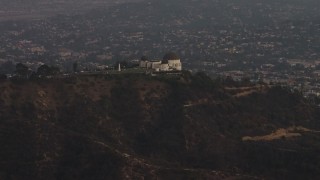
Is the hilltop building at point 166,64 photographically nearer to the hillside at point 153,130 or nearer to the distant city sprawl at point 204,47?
→ the hillside at point 153,130

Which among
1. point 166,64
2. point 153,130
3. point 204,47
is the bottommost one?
point 204,47

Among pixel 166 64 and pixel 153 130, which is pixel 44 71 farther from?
pixel 153 130

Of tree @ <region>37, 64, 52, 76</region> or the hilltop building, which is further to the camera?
the hilltop building

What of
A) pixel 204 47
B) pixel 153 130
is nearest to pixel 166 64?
pixel 153 130

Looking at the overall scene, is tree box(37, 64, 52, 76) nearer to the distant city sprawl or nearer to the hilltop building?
the hilltop building

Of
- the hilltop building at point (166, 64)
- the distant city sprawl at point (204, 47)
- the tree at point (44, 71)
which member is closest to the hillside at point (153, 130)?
the hilltop building at point (166, 64)

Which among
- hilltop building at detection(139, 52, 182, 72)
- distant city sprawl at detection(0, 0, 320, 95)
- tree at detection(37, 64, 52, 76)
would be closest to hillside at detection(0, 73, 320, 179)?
hilltop building at detection(139, 52, 182, 72)

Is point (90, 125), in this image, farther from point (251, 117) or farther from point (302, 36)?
point (302, 36)

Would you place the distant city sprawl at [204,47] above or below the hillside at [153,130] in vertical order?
below
